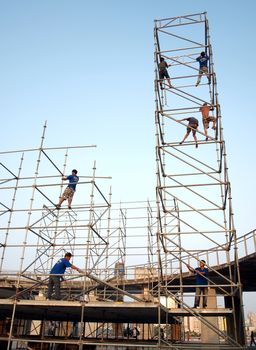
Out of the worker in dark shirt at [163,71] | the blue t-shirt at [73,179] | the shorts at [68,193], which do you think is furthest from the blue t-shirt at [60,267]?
the worker in dark shirt at [163,71]

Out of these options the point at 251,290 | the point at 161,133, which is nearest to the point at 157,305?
the point at 161,133

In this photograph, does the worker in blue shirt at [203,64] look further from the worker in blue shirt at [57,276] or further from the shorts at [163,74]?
the worker in blue shirt at [57,276]

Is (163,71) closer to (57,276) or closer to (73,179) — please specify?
(73,179)

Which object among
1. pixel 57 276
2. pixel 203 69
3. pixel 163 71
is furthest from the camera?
pixel 163 71

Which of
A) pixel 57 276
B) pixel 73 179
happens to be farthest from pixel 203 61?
pixel 57 276

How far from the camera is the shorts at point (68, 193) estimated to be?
532 inches

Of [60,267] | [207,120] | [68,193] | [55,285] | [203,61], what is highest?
[203,61]

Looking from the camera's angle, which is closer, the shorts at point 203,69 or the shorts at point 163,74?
the shorts at point 203,69

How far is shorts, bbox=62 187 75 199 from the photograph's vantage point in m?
13.5

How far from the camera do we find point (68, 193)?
1357 cm

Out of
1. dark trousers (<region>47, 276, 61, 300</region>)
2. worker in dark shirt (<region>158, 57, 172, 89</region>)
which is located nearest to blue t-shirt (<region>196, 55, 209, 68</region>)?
worker in dark shirt (<region>158, 57, 172, 89</region>)

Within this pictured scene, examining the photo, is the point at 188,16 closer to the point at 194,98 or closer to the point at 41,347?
the point at 194,98

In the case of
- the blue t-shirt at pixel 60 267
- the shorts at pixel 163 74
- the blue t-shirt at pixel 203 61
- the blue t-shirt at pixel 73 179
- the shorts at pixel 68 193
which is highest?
the blue t-shirt at pixel 203 61

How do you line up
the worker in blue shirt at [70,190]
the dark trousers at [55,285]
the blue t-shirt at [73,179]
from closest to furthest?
the dark trousers at [55,285] → the worker in blue shirt at [70,190] → the blue t-shirt at [73,179]
